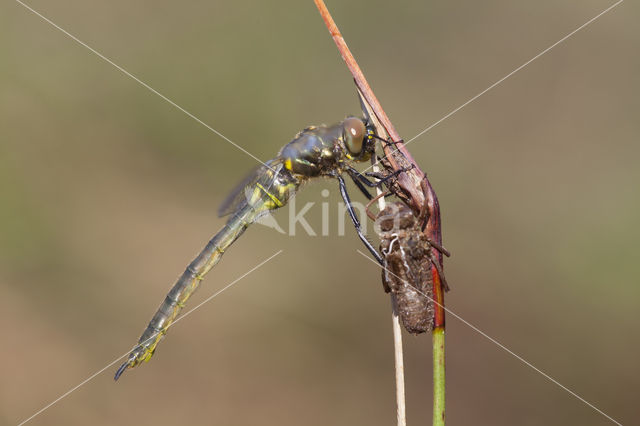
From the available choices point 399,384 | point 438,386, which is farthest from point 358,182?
point 438,386

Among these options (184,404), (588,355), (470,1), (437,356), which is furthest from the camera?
(470,1)

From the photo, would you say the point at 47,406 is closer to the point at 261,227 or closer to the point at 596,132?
the point at 261,227

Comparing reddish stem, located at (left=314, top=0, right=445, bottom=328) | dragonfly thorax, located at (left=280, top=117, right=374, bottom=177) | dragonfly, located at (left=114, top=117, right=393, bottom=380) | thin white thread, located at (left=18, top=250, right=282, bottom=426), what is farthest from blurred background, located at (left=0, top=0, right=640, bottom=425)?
reddish stem, located at (left=314, top=0, right=445, bottom=328)

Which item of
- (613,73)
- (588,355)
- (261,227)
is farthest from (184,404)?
(613,73)

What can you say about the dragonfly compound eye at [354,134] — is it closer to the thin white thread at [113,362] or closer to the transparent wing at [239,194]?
the transparent wing at [239,194]

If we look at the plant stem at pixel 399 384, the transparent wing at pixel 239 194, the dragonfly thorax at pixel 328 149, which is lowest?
the plant stem at pixel 399 384

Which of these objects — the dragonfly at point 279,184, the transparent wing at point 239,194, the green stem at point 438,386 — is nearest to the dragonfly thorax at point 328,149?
the dragonfly at point 279,184

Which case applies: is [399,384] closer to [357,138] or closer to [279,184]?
[357,138]
